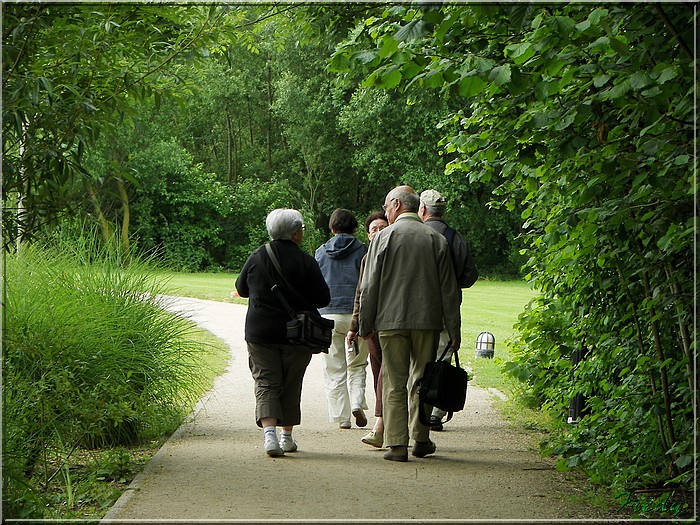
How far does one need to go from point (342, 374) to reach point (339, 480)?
2.42 metres

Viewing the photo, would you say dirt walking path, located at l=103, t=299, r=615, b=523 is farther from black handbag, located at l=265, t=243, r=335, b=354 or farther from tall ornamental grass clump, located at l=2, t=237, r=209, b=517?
black handbag, located at l=265, t=243, r=335, b=354

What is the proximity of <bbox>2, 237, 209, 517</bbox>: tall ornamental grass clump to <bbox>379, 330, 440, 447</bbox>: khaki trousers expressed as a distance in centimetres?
200

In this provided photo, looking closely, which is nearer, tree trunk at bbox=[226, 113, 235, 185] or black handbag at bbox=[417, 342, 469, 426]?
black handbag at bbox=[417, 342, 469, 426]

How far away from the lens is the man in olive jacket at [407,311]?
7465 millimetres

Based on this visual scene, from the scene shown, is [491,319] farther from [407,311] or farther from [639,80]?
[639,80]

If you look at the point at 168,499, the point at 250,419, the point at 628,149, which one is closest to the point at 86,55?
the point at 168,499

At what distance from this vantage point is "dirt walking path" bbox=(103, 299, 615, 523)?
225 inches

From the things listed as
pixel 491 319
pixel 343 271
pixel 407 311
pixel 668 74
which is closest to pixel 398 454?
pixel 407 311

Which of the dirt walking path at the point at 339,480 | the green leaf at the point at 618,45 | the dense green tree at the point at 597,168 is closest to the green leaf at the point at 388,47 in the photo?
the dense green tree at the point at 597,168

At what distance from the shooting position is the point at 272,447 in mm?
7512

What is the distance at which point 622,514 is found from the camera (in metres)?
5.80

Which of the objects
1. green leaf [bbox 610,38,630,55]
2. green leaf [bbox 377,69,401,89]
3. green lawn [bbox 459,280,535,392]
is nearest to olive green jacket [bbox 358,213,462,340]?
green lawn [bbox 459,280,535,392]

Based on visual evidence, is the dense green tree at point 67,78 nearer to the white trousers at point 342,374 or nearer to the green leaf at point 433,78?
the green leaf at point 433,78

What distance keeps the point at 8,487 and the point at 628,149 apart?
13.9 ft
